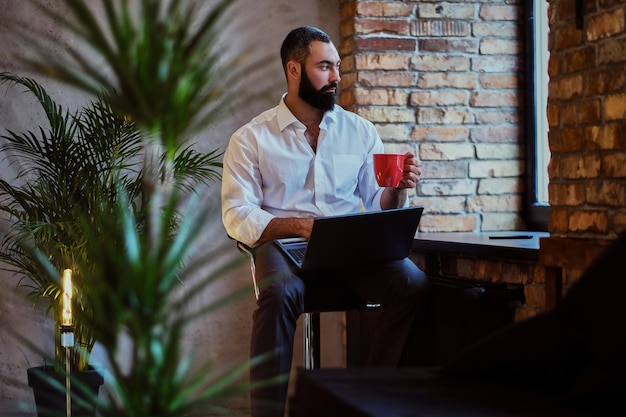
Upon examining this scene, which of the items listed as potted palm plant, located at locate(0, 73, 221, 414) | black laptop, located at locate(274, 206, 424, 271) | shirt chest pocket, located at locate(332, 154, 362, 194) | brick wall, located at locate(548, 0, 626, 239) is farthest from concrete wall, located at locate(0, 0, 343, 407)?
brick wall, located at locate(548, 0, 626, 239)

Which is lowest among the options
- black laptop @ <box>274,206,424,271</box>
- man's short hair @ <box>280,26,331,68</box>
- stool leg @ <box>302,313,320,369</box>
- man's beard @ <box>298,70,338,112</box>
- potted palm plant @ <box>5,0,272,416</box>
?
stool leg @ <box>302,313,320,369</box>

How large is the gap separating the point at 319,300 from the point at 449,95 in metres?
1.47

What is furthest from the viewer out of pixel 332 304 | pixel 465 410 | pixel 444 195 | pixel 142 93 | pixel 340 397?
pixel 444 195

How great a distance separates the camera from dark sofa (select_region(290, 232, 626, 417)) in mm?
1312

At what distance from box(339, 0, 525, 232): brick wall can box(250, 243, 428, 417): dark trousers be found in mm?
977

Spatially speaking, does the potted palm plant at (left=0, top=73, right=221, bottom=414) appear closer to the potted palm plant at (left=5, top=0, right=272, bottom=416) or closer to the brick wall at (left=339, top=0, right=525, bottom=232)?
the brick wall at (left=339, top=0, right=525, bottom=232)

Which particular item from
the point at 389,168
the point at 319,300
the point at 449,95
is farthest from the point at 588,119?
the point at 449,95

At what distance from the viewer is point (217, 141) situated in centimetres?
431

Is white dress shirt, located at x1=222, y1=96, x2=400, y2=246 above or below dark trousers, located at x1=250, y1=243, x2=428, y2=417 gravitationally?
above

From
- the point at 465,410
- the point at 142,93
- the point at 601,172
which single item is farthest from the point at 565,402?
the point at 601,172

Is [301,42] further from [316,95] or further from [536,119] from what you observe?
[536,119]

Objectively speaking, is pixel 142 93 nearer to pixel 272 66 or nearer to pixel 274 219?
pixel 274 219

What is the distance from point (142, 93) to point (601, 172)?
80.5 inches

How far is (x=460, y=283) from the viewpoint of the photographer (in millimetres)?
3438
